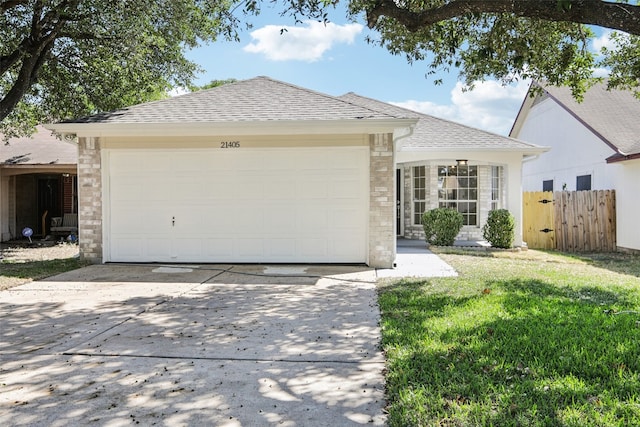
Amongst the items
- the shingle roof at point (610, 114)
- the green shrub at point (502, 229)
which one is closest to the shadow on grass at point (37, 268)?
the green shrub at point (502, 229)

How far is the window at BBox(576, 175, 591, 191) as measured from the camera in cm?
1688

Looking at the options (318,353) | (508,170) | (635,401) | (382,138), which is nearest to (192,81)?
(382,138)

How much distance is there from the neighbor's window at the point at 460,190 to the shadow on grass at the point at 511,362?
8.74 metres

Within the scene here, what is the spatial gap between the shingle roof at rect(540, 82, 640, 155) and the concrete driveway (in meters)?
11.2

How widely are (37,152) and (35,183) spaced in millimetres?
2535

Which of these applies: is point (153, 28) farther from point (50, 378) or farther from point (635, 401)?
point (635, 401)

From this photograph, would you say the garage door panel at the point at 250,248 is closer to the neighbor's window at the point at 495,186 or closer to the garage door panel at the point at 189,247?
the garage door panel at the point at 189,247

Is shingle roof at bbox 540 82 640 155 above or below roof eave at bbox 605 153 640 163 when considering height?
above

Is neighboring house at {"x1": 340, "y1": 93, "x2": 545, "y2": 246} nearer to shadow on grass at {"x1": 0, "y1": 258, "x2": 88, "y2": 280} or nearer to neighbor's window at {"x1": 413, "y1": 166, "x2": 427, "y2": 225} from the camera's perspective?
neighbor's window at {"x1": 413, "y1": 166, "x2": 427, "y2": 225}

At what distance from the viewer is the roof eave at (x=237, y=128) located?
31.9 ft

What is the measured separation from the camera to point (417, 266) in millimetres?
10148

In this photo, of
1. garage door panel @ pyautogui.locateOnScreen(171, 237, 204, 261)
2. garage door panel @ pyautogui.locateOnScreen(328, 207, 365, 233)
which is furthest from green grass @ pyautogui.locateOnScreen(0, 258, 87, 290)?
garage door panel @ pyautogui.locateOnScreen(328, 207, 365, 233)

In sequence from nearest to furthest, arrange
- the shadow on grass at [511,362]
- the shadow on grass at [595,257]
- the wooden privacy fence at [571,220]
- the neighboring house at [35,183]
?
1. the shadow on grass at [511,362]
2. the shadow on grass at [595,257]
3. the wooden privacy fence at [571,220]
4. the neighboring house at [35,183]

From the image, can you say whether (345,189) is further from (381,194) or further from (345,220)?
(381,194)
